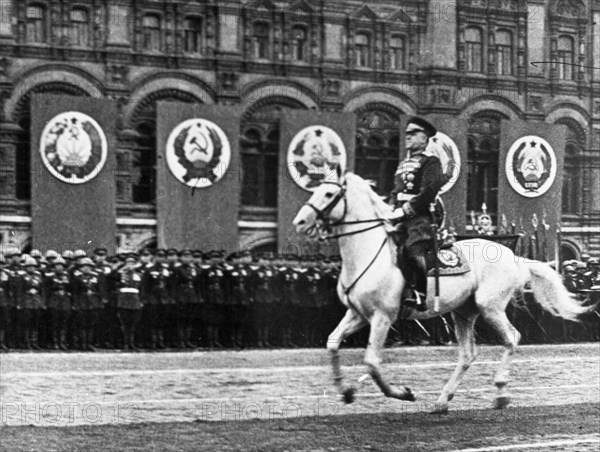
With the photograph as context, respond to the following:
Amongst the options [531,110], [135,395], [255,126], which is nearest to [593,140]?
[531,110]

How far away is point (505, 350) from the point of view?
1109cm

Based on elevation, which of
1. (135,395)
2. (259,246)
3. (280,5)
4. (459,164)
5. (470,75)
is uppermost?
(280,5)

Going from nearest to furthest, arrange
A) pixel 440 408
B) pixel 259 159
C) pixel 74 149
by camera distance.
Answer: pixel 440 408 → pixel 259 159 → pixel 74 149

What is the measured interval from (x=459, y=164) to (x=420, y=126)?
1.60m

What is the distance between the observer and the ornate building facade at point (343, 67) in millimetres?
11180

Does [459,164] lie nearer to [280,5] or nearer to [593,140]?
[593,140]

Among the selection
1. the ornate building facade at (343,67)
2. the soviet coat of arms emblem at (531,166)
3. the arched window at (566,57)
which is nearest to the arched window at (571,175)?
the ornate building facade at (343,67)

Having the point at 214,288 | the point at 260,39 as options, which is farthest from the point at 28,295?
the point at 260,39

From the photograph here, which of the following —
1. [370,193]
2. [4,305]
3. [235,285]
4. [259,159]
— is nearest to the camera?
[370,193]

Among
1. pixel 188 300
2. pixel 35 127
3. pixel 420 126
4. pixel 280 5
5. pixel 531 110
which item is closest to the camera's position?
pixel 420 126

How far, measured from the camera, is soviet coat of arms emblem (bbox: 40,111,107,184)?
18.2 m

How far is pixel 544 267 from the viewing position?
1162 centimetres

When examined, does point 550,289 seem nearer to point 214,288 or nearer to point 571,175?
point 571,175

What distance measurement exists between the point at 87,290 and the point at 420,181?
841cm
